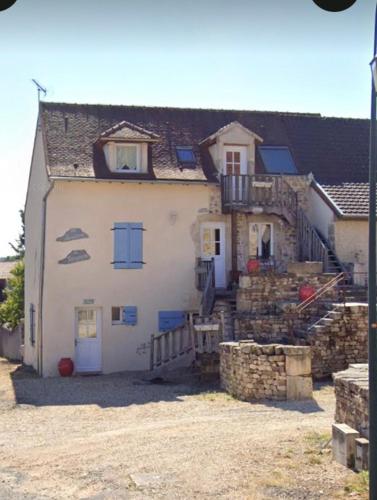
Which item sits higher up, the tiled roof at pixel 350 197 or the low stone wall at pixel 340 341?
the tiled roof at pixel 350 197

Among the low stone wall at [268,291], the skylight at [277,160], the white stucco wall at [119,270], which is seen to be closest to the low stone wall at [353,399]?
the low stone wall at [268,291]

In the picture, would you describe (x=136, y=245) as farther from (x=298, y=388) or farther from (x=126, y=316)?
→ (x=298, y=388)

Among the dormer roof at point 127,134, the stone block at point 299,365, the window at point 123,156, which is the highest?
the dormer roof at point 127,134

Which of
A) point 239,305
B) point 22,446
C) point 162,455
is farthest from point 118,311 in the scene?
point 162,455

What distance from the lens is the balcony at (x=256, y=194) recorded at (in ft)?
73.9

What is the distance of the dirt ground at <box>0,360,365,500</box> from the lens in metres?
8.48

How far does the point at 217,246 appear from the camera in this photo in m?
23.0

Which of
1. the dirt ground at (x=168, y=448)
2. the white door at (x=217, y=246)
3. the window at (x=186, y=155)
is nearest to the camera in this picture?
the dirt ground at (x=168, y=448)

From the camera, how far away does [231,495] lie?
8.17m

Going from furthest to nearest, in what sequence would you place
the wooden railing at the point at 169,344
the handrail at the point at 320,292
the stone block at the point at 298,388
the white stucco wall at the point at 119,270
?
the white stucco wall at the point at 119,270
the wooden railing at the point at 169,344
the handrail at the point at 320,292
the stone block at the point at 298,388

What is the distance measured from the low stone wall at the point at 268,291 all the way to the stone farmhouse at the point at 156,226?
8 centimetres

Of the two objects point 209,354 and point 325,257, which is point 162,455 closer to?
point 209,354

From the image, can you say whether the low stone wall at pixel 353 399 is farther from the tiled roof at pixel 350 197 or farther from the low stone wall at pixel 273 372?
the tiled roof at pixel 350 197

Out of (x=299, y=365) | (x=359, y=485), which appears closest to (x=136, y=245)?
(x=299, y=365)
